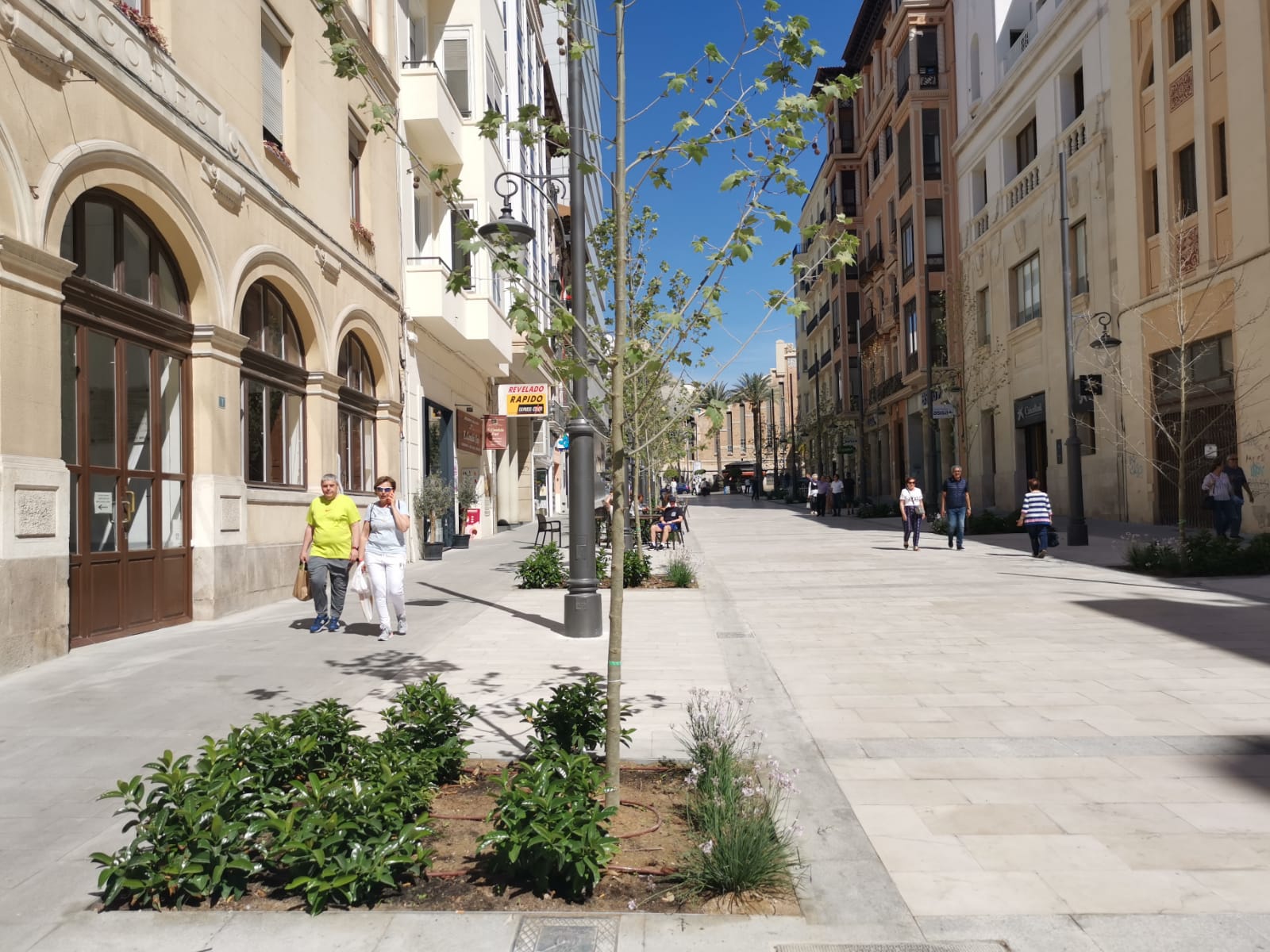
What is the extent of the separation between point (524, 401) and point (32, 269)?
59.3ft

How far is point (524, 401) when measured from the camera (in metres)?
26.0

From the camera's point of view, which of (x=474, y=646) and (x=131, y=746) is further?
(x=474, y=646)

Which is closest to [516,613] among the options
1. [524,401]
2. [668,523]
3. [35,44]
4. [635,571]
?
[635,571]

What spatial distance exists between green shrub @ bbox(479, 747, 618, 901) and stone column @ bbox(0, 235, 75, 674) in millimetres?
A: 5918

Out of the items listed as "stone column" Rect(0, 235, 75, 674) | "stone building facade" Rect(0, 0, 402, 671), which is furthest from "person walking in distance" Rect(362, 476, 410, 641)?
"stone column" Rect(0, 235, 75, 674)

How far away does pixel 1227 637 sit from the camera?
906 centimetres

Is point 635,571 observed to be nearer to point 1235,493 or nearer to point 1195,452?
point 1235,493

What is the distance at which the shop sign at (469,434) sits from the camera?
25812 mm

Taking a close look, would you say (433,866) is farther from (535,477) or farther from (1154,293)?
(535,477)

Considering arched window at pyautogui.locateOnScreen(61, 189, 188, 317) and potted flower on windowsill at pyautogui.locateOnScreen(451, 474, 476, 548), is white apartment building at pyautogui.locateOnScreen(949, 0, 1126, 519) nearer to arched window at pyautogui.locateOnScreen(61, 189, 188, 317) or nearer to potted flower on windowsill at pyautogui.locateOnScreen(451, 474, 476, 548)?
potted flower on windowsill at pyautogui.locateOnScreen(451, 474, 476, 548)

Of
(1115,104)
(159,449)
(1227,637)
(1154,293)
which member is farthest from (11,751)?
(1115,104)

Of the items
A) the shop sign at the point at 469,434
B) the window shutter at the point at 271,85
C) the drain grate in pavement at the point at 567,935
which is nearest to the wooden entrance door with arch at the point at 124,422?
the window shutter at the point at 271,85

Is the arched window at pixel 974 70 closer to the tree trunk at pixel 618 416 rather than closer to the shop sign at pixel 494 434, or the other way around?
the shop sign at pixel 494 434

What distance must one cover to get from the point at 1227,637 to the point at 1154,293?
1597 centimetres
